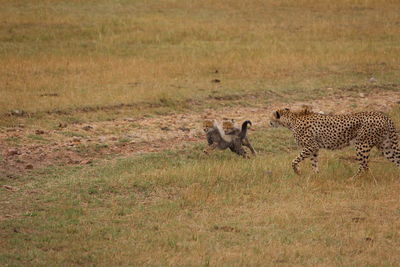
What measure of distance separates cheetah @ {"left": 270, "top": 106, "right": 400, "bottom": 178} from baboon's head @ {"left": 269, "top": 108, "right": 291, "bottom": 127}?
97 mm

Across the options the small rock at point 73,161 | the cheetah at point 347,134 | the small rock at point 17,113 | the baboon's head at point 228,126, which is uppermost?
the cheetah at point 347,134

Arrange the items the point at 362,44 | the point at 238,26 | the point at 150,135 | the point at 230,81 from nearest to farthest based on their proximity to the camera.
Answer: the point at 150,135 → the point at 230,81 → the point at 362,44 → the point at 238,26

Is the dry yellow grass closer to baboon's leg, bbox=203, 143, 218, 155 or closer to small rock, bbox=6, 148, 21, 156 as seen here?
small rock, bbox=6, 148, 21, 156

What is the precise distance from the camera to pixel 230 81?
708 inches

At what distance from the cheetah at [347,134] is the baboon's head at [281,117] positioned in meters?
0.10

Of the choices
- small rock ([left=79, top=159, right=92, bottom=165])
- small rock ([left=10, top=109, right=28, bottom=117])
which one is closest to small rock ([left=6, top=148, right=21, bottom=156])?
small rock ([left=79, top=159, right=92, bottom=165])

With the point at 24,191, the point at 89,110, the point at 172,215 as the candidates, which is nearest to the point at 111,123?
the point at 89,110

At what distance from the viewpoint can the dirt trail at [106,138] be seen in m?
11.6

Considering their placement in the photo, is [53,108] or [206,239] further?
[53,108]

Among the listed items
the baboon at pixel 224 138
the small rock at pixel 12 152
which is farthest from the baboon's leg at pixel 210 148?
the small rock at pixel 12 152

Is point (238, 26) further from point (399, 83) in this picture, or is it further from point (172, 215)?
point (172, 215)

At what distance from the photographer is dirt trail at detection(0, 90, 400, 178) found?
1158cm

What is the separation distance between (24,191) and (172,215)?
230 cm

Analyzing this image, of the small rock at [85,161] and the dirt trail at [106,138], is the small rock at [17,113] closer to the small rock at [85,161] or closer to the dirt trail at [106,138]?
the dirt trail at [106,138]
